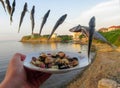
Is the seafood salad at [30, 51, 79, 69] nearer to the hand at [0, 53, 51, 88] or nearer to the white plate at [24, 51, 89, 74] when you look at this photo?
the white plate at [24, 51, 89, 74]

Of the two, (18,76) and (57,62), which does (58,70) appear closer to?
(57,62)

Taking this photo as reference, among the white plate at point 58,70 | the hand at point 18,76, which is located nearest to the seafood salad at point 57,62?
the white plate at point 58,70

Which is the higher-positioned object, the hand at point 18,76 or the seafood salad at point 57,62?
the seafood salad at point 57,62

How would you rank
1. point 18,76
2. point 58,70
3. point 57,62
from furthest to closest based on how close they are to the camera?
point 18,76, point 57,62, point 58,70

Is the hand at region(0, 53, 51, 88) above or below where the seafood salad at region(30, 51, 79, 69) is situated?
below

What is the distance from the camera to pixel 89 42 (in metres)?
1.83

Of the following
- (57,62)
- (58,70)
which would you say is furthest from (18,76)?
(58,70)

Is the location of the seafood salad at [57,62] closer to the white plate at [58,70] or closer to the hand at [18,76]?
the white plate at [58,70]

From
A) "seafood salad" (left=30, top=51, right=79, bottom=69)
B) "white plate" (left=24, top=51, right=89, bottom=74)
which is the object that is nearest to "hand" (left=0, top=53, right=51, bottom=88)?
"white plate" (left=24, top=51, right=89, bottom=74)

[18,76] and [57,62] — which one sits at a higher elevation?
[57,62]

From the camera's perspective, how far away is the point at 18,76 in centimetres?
323

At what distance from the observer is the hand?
3.13m

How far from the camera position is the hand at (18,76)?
3129mm

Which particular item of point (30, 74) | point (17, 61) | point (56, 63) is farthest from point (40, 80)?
point (56, 63)
